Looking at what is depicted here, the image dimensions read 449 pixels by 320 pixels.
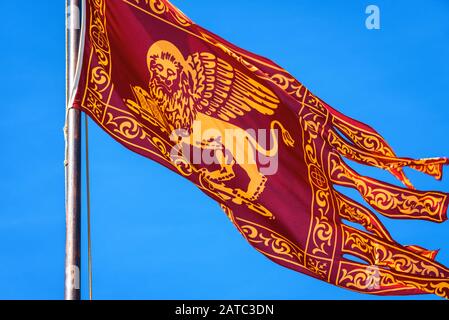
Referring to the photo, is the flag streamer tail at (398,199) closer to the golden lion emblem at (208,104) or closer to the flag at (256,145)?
the flag at (256,145)

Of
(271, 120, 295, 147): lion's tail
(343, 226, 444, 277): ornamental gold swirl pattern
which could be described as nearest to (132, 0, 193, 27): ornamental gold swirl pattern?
(271, 120, 295, 147): lion's tail

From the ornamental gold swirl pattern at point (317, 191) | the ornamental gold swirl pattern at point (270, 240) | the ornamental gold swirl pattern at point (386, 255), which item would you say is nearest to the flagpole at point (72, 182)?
the ornamental gold swirl pattern at point (270, 240)

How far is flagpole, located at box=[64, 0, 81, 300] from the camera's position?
11633 millimetres

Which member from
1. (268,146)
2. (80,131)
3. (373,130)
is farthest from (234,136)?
(80,131)

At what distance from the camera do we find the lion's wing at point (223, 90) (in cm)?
1617

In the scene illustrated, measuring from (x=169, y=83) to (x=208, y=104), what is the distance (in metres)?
0.84

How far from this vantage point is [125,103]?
14344mm

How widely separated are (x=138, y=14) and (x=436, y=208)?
5695 millimetres

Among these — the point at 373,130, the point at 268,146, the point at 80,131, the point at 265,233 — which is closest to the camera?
the point at 80,131

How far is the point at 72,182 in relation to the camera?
39.8ft

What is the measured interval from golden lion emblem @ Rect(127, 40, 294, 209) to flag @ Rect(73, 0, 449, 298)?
0.07ft

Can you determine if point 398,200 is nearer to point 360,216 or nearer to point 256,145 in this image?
point 360,216

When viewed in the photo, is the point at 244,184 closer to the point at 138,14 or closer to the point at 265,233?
the point at 265,233

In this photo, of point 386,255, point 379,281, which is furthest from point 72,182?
point 386,255
